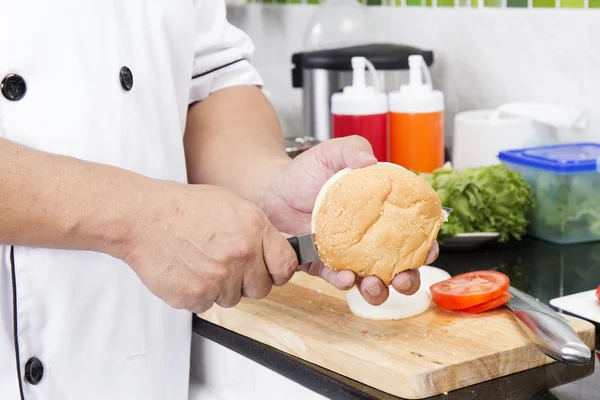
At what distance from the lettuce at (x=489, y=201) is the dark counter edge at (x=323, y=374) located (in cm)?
43

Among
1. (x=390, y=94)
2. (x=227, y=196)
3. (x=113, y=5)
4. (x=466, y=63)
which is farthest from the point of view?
(x=466, y=63)

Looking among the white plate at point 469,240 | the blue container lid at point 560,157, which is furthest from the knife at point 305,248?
the blue container lid at point 560,157

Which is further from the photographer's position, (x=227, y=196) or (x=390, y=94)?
(x=390, y=94)

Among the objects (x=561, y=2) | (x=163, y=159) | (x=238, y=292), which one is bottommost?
(x=238, y=292)

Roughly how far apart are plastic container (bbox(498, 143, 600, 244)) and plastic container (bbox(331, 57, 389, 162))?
288 millimetres

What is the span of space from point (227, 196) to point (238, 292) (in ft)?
0.32

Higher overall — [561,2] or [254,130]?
[561,2]

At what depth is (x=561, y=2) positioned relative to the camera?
150 cm

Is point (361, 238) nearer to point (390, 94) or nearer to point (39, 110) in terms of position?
point (39, 110)

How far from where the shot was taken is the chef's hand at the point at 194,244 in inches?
33.6

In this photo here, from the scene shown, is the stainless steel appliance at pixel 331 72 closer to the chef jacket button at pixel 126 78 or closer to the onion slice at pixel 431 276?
the onion slice at pixel 431 276

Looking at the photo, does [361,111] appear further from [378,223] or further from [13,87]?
[13,87]

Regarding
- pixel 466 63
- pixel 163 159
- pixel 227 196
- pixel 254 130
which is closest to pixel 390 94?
pixel 466 63

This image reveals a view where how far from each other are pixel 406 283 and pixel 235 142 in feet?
1.18
